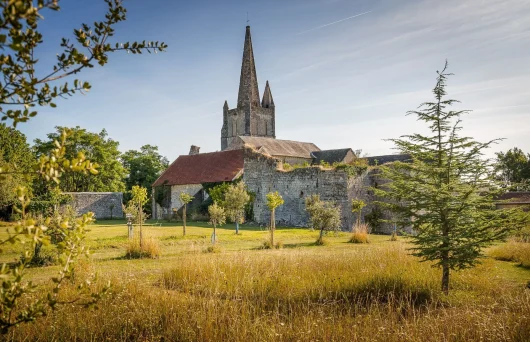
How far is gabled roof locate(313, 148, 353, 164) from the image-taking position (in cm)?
4178

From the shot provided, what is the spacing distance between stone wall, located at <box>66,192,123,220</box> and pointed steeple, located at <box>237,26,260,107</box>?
2854 cm

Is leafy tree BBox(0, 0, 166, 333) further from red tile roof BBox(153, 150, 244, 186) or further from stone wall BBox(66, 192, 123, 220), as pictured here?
stone wall BBox(66, 192, 123, 220)

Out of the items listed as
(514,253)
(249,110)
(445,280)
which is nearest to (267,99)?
(249,110)

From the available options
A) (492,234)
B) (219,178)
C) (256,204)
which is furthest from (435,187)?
(219,178)

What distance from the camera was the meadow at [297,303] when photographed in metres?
5.48

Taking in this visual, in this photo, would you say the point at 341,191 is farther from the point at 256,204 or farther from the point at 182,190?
the point at 182,190

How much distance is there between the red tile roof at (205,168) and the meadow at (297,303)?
74.6 ft

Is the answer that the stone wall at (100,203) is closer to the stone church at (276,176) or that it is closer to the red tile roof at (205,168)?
the stone church at (276,176)

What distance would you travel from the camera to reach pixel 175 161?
40.7 metres

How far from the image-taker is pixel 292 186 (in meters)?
29.8

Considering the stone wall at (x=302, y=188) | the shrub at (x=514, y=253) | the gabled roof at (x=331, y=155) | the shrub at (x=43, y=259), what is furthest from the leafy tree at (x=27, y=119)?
the gabled roof at (x=331, y=155)

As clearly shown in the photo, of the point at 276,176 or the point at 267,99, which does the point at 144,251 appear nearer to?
the point at 276,176

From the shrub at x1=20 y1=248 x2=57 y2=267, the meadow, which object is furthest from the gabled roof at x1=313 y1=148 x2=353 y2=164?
the shrub at x1=20 y1=248 x2=57 y2=267

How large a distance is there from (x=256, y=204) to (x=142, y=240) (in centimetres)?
1782
